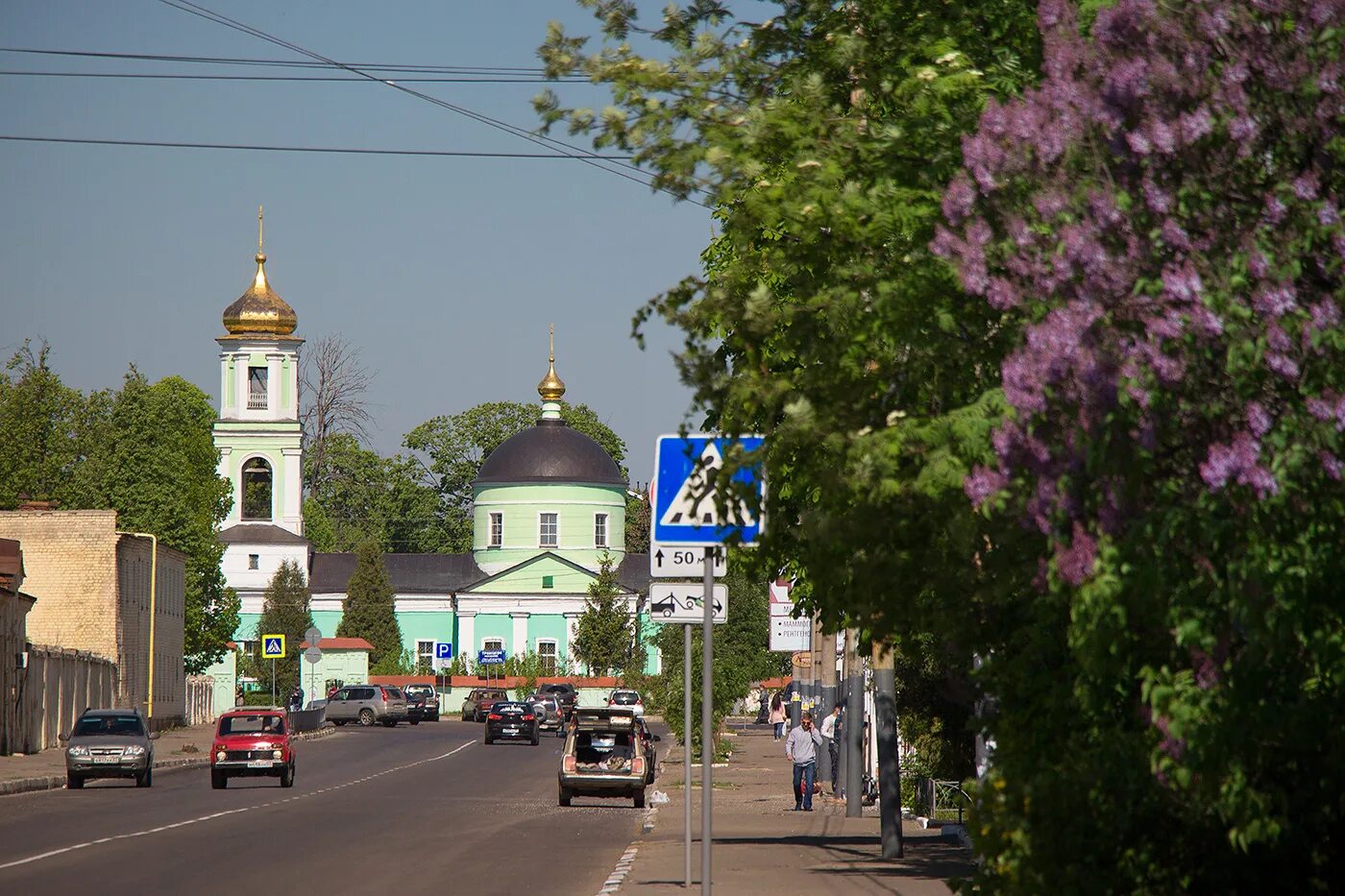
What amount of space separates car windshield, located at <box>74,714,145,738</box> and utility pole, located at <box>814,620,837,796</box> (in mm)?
13376

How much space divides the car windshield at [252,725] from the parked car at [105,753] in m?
1.90

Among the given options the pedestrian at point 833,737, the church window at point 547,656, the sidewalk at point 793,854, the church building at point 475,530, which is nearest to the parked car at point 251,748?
the sidewalk at point 793,854

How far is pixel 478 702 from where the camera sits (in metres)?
89.9

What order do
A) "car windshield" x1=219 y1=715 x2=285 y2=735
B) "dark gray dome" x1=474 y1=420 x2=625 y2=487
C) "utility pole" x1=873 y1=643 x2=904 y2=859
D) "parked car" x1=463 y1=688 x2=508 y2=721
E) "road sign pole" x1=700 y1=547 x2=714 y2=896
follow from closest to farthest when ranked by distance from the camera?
"road sign pole" x1=700 y1=547 x2=714 y2=896 → "utility pole" x1=873 y1=643 x2=904 y2=859 → "car windshield" x1=219 y1=715 x2=285 y2=735 → "parked car" x1=463 y1=688 x2=508 y2=721 → "dark gray dome" x1=474 y1=420 x2=625 y2=487

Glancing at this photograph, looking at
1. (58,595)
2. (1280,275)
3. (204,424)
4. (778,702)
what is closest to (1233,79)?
(1280,275)

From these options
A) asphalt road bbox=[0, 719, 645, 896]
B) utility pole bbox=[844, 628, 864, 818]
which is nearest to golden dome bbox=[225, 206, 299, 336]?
asphalt road bbox=[0, 719, 645, 896]

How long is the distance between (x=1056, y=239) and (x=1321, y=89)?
3.17 feet

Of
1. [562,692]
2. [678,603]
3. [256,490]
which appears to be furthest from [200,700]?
[678,603]

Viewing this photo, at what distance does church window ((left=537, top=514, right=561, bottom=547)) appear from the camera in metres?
123

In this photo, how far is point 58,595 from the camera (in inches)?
2569

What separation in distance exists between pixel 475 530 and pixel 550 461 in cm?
701

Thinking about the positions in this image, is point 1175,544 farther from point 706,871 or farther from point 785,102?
point 706,871

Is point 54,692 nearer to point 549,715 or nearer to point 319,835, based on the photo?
point 549,715

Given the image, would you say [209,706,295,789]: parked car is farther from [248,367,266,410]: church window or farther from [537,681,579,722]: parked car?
[248,367,266,410]: church window
